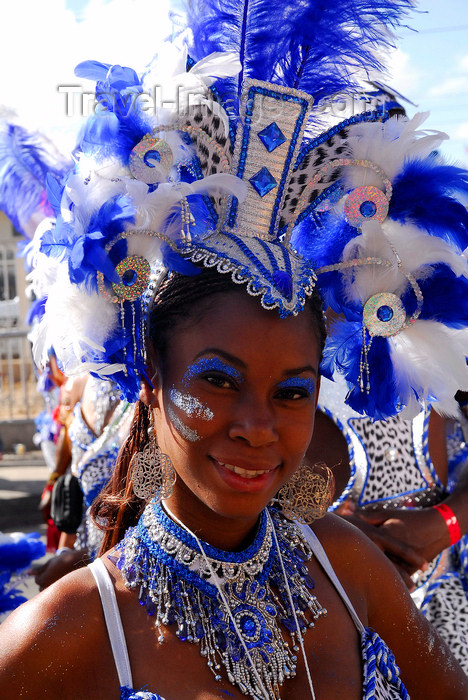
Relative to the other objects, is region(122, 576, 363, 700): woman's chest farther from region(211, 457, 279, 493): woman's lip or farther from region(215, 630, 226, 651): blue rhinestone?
region(211, 457, 279, 493): woman's lip

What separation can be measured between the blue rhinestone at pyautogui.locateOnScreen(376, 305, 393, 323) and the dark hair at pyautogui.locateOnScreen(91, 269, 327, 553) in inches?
5.8

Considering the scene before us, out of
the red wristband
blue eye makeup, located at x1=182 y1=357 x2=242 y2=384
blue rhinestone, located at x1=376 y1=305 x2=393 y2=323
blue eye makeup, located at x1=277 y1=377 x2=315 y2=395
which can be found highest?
blue rhinestone, located at x1=376 y1=305 x2=393 y2=323

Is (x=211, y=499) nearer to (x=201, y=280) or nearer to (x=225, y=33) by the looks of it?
(x=201, y=280)

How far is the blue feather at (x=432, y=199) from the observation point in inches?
80.2

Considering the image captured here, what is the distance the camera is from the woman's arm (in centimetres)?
210

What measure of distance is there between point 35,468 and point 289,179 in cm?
914

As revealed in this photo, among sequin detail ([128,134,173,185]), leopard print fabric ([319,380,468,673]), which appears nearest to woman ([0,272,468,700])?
sequin detail ([128,134,173,185])

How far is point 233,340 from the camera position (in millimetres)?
1770

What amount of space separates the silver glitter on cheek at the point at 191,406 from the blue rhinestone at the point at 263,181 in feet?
1.73

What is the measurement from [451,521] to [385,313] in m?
1.09

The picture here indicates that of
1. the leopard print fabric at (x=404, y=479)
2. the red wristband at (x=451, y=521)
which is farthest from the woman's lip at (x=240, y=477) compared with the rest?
the red wristband at (x=451, y=521)

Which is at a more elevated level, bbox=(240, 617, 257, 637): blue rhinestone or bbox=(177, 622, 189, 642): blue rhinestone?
bbox=(177, 622, 189, 642): blue rhinestone

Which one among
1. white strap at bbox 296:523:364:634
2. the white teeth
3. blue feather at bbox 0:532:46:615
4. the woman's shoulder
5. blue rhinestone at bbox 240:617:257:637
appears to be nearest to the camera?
the white teeth

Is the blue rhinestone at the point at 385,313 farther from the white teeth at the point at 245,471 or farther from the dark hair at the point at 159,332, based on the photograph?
the white teeth at the point at 245,471
